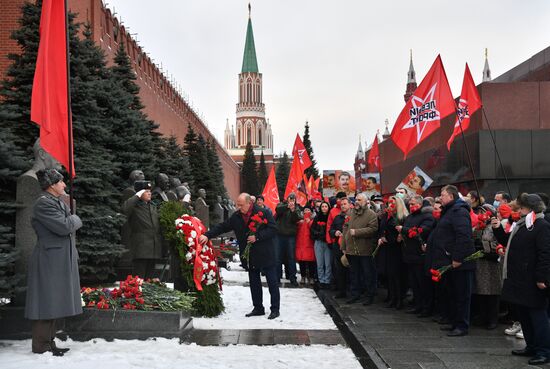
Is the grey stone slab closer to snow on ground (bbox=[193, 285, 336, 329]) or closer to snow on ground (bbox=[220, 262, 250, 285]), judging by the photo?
snow on ground (bbox=[193, 285, 336, 329])

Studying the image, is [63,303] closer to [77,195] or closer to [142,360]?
[142,360]

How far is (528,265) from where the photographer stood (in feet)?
20.4

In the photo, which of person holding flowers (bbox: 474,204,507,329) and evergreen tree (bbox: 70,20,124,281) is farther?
evergreen tree (bbox: 70,20,124,281)

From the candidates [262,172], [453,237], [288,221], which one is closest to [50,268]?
[453,237]

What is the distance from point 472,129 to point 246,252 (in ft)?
48.8

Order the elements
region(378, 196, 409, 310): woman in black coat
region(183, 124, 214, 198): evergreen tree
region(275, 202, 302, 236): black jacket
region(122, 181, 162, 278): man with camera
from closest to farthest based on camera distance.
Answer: region(122, 181, 162, 278): man with camera
region(378, 196, 409, 310): woman in black coat
region(275, 202, 302, 236): black jacket
region(183, 124, 214, 198): evergreen tree

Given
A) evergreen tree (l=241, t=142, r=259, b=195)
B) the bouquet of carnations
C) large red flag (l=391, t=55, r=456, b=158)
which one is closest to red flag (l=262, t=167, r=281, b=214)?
large red flag (l=391, t=55, r=456, b=158)

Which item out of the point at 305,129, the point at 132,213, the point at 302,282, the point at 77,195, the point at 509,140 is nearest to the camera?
the point at 132,213

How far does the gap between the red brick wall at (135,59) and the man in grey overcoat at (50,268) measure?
34.6 feet

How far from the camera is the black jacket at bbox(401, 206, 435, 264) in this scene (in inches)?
352

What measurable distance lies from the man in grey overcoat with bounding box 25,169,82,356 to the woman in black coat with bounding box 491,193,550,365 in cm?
464

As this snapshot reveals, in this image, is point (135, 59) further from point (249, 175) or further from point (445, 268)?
point (249, 175)

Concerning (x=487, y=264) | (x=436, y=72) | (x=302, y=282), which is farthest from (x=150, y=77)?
(x=487, y=264)

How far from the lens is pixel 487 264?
26.5 feet
